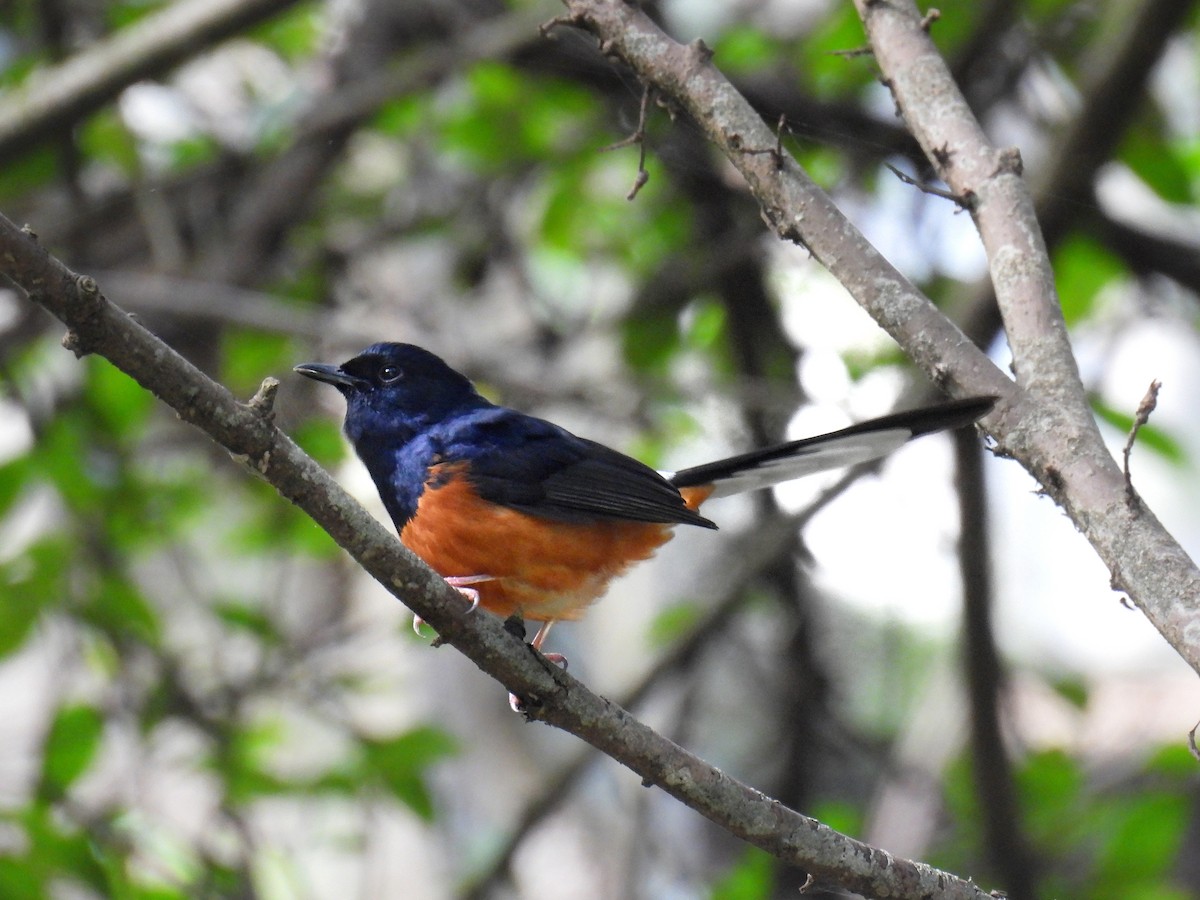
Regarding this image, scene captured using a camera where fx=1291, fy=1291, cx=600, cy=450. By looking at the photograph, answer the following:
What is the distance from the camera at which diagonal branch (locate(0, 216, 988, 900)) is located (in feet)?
5.60

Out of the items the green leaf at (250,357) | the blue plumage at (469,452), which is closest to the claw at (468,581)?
the blue plumage at (469,452)

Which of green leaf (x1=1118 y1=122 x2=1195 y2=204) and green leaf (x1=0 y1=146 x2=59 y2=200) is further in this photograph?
green leaf (x1=0 y1=146 x2=59 y2=200)

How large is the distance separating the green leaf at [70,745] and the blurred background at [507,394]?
0.02m

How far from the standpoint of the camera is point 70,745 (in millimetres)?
4445

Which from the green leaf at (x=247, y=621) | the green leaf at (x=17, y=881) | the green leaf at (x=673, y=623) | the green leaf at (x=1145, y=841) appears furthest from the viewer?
the green leaf at (x=673, y=623)

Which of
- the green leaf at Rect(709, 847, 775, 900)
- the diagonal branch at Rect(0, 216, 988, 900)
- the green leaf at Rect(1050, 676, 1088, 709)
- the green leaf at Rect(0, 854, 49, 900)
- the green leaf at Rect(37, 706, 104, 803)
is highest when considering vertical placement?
the green leaf at Rect(1050, 676, 1088, 709)

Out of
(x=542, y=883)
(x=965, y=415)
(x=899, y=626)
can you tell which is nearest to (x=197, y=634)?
(x=542, y=883)

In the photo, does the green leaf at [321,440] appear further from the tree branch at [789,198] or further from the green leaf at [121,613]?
the tree branch at [789,198]

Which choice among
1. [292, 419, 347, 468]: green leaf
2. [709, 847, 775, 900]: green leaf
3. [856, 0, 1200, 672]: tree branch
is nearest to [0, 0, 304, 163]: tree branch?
[292, 419, 347, 468]: green leaf

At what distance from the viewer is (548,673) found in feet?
7.22

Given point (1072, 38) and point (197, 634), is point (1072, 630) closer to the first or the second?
point (1072, 38)

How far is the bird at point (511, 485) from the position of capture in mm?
3246

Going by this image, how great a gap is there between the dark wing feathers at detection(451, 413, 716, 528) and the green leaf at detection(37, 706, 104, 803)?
1.96m

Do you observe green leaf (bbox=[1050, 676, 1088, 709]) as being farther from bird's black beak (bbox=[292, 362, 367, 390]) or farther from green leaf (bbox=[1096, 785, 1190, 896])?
bird's black beak (bbox=[292, 362, 367, 390])
